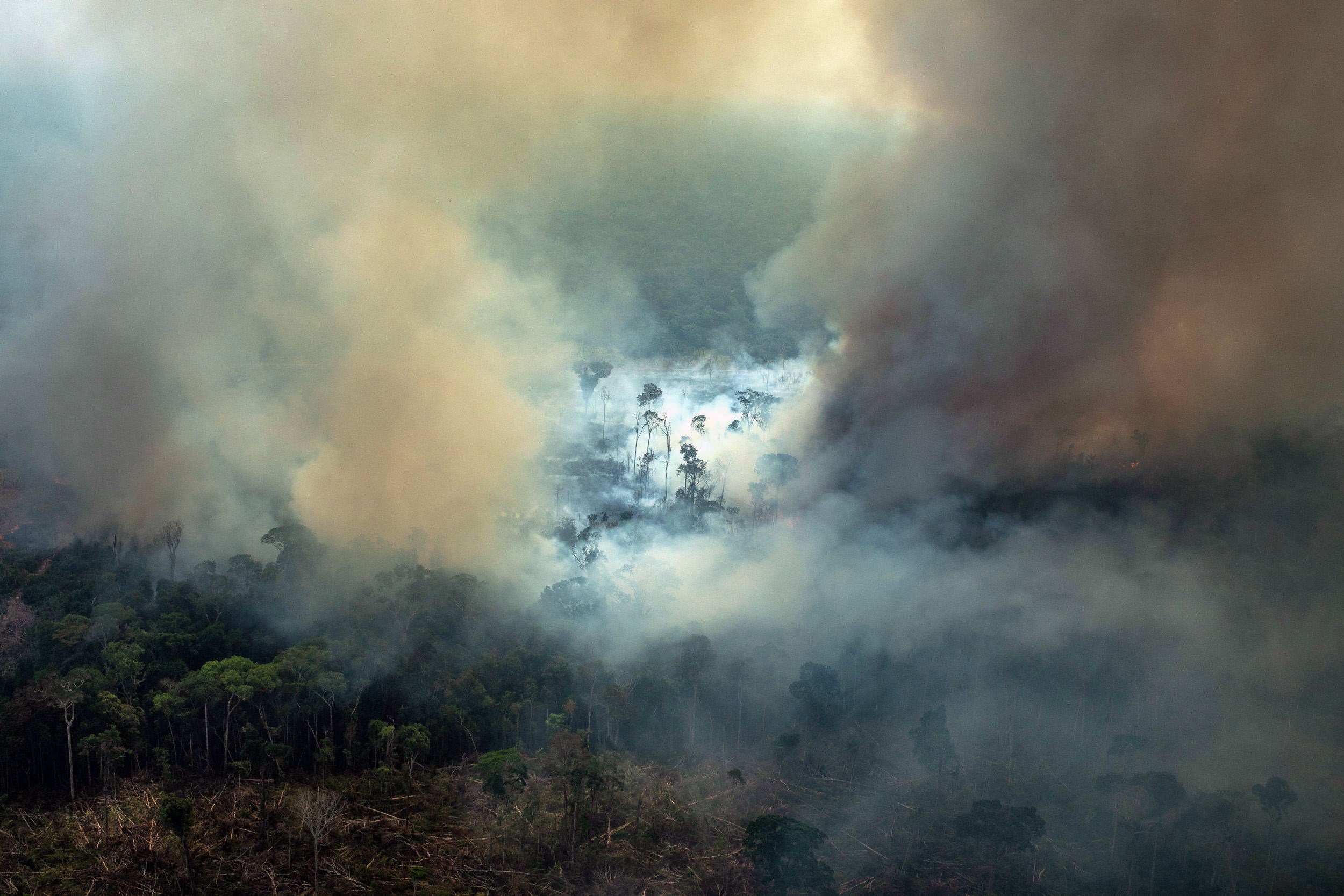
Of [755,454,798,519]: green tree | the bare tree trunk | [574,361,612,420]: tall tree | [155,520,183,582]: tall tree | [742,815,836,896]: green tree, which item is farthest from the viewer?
[574,361,612,420]: tall tree

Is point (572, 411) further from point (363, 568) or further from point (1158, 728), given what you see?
point (1158, 728)

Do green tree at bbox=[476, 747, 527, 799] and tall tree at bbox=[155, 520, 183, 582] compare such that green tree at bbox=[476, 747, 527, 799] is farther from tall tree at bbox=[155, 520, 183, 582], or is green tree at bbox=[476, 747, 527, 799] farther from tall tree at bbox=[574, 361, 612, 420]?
tall tree at bbox=[574, 361, 612, 420]

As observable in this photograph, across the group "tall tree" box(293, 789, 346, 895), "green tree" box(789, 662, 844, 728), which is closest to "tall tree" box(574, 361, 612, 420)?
"green tree" box(789, 662, 844, 728)

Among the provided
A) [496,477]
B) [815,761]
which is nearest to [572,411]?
[496,477]

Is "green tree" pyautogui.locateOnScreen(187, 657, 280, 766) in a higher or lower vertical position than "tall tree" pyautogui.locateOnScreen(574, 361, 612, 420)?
lower

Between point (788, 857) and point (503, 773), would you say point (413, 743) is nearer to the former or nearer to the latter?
point (503, 773)

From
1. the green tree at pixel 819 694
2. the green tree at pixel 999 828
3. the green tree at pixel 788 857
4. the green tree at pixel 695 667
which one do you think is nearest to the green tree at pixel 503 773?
A: the green tree at pixel 695 667

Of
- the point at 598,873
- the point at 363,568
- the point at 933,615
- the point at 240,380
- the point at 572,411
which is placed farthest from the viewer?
the point at 572,411

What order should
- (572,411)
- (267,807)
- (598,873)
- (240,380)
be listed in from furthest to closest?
(572,411) → (240,380) → (267,807) → (598,873)

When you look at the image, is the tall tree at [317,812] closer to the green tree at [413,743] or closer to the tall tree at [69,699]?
the green tree at [413,743]
